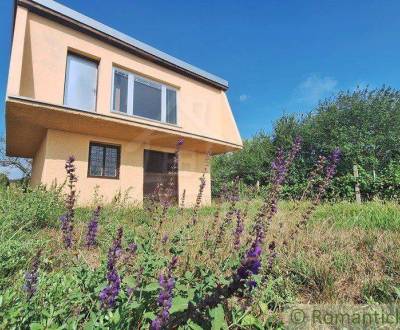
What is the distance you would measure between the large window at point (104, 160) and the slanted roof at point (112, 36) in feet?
12.9

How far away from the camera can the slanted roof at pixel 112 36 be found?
894cm

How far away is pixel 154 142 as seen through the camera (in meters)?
11.7

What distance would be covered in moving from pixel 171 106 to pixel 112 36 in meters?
3.49

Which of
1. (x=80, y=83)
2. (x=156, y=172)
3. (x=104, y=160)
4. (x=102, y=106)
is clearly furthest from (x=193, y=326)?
(x=156, y=172)

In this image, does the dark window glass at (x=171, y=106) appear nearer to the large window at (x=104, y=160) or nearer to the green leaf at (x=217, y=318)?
the large window at (x=104, y=160)

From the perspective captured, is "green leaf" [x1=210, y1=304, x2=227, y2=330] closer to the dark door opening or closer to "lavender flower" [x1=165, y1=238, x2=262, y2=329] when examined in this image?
"lavender flower" [x1=165, y1=238, x2=262, y2=329]

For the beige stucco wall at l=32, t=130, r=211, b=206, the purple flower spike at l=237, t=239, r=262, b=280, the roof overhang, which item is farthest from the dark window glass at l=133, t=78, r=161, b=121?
the purple flower spike at l=237, t=239, r=262, b=280

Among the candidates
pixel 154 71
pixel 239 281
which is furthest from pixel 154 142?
pixel 239 281

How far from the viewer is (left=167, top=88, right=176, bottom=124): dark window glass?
39.8ft

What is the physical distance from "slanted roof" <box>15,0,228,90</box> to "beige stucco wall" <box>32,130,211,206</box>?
365cm

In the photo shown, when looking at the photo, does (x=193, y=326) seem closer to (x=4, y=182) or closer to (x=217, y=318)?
(x=217, y=318)

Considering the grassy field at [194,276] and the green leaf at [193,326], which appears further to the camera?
the grassy field at [194,276]

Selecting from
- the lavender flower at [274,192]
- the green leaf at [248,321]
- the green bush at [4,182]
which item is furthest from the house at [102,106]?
the green leaf at [248,321]

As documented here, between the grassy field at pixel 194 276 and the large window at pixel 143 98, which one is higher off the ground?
the large window at pixel 143 98
